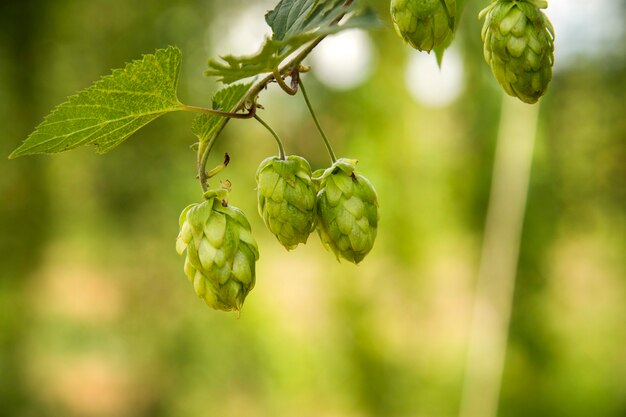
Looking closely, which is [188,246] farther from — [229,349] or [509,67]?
[229,349]

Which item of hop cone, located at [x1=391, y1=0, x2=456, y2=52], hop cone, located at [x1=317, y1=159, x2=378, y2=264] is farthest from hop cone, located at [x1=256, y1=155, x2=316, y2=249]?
hop cone, located at [x1=391, y1=0, x2=456, y2=52]

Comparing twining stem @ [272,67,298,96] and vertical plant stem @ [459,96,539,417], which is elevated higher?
vertical plant stem @ [459,96,539,417]

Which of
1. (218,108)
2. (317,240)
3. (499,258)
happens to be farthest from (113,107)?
(317,240)

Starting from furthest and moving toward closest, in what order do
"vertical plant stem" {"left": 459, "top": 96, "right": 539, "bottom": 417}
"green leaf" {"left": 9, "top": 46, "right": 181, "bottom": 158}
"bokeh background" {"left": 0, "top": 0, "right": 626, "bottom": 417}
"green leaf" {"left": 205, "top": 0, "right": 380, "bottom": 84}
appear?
"bokeh background" {"left": 0, "top": 0, "right": 626, "bottom": 417} < "vertical plant stem" {"left": 459, "top": 96, "right": 539, "bottom": 417} < "green leaf" {"left": 9, "top": 46, "right": 181, "bottom": 158} < "green leaf" {"left": 205, "top": 0, "right": 380, "bottom": 84}

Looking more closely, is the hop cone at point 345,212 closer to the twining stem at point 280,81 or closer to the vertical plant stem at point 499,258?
the twining stem at point 280,81

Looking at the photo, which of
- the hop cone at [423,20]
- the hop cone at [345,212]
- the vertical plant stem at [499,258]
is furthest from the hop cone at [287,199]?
the vertical plant stem at [499,258]

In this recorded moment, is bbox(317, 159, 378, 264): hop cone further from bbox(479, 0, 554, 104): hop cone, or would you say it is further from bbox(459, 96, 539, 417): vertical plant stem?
bbox(459, 96, 539, 417): vertical plant stem
